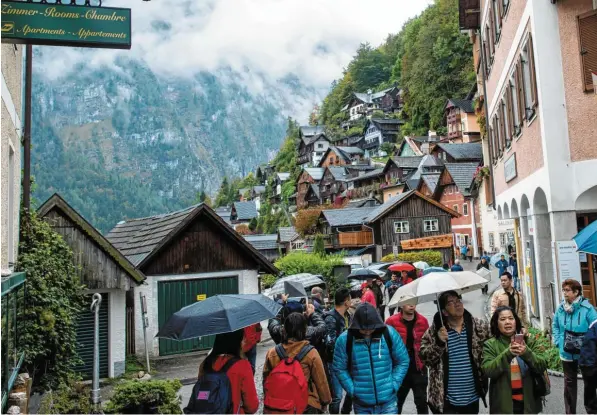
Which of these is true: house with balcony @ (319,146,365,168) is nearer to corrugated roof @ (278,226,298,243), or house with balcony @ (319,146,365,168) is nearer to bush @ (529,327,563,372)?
corrugated roof @ (278,226,298,243)

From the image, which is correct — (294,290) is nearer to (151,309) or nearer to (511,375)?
(151,309)

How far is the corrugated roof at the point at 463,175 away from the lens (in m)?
53.4

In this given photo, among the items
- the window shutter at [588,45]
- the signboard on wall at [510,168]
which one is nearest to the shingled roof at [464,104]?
the signboard on wall at [510,168]

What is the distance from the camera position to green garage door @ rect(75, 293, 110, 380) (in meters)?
13.8

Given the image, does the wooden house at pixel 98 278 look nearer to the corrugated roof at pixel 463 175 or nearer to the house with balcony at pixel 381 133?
the corrugated roof at pixel 463 175

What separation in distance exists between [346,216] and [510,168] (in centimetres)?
4031

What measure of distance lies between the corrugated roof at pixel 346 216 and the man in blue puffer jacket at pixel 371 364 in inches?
1918

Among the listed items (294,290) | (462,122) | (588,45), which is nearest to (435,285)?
(588,45)

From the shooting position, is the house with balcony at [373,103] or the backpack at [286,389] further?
the house with balcony at [373,103]

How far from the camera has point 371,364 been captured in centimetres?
542

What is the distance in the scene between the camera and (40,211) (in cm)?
1255

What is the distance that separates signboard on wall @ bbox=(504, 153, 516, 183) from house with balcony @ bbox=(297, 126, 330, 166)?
3577 inches

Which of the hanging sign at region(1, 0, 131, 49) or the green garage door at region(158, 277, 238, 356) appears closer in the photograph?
the hanging sign at region(1, 0, 131, 49)

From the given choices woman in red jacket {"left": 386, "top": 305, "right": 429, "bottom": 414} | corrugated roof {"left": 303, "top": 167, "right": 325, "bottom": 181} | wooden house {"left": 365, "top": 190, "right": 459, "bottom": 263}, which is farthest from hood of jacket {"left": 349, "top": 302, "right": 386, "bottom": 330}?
corrugated roof {"left": 303, "top": 167, "right": 325, "bottom": 181}
